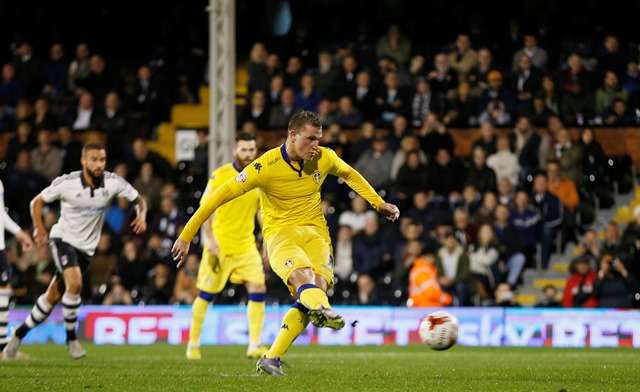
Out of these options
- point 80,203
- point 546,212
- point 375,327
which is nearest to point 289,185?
point 80,203

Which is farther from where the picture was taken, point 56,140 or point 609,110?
point 56,140

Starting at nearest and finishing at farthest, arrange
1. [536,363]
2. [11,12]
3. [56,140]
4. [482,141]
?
[536,363] < [482,141] < [56,140] < [11,12]

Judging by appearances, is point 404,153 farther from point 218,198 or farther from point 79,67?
point 218,198

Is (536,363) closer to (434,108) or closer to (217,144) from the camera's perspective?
(217,144)

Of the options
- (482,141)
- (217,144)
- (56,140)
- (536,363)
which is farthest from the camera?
(56,140)

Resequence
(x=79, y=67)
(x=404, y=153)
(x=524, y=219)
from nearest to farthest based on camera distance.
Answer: (x=524, y=219) < (x=404, y=153) < (x=79, y=67)

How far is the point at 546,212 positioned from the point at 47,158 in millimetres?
8814

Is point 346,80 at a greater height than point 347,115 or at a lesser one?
greater

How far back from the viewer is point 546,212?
2139cm

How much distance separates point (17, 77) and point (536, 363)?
610 inches

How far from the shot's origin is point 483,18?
84.7 feet

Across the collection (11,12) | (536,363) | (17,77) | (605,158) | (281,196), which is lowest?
(536,363)

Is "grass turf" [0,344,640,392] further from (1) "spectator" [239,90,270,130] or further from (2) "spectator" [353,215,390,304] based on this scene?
(1) "spectator" [239,90,270,130]

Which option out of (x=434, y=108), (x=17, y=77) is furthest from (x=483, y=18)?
(x=17, y=77)
